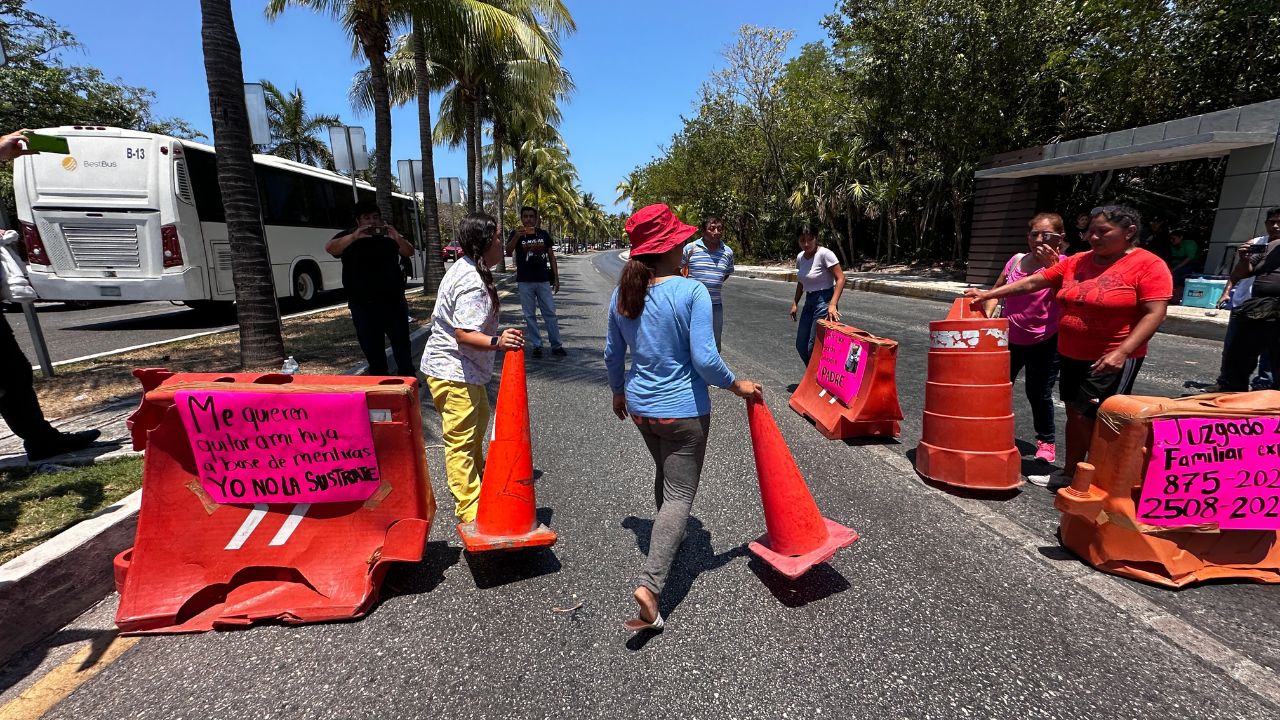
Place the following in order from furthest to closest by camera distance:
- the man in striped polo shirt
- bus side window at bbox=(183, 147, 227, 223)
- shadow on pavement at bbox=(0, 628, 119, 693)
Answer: bus side window at bbox=(183, 147, 227, 223)
the man in striped polo shirt
shadow on pavement at bbox=(0, 628, 119, 693)

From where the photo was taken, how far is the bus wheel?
1412 centimetres

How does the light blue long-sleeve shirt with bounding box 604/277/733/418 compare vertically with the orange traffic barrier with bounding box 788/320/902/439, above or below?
above

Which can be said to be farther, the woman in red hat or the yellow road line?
the woman in red hat

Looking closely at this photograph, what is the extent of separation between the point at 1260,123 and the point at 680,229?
13.6m

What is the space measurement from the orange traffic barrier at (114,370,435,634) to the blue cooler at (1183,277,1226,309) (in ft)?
44.4

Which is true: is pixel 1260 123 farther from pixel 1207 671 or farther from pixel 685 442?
pixel 685 442

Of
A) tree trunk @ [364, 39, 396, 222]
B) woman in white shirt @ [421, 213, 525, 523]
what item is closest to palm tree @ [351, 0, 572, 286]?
tree trunk @ [364, 39, 396, 222]

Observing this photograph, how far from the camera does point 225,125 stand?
5484 millimetres

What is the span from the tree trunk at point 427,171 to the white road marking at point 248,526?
39.3ft

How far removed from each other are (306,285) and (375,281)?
11.3 metres

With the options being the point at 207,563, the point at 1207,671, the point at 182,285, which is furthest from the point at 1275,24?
the point at 182,285

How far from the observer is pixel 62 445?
4.07 m

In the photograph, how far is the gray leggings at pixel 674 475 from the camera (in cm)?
242

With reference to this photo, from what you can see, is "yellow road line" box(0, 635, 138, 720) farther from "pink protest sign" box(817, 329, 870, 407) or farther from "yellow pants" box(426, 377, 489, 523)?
"pink protest sign" box(817, 329, 870, 407)
